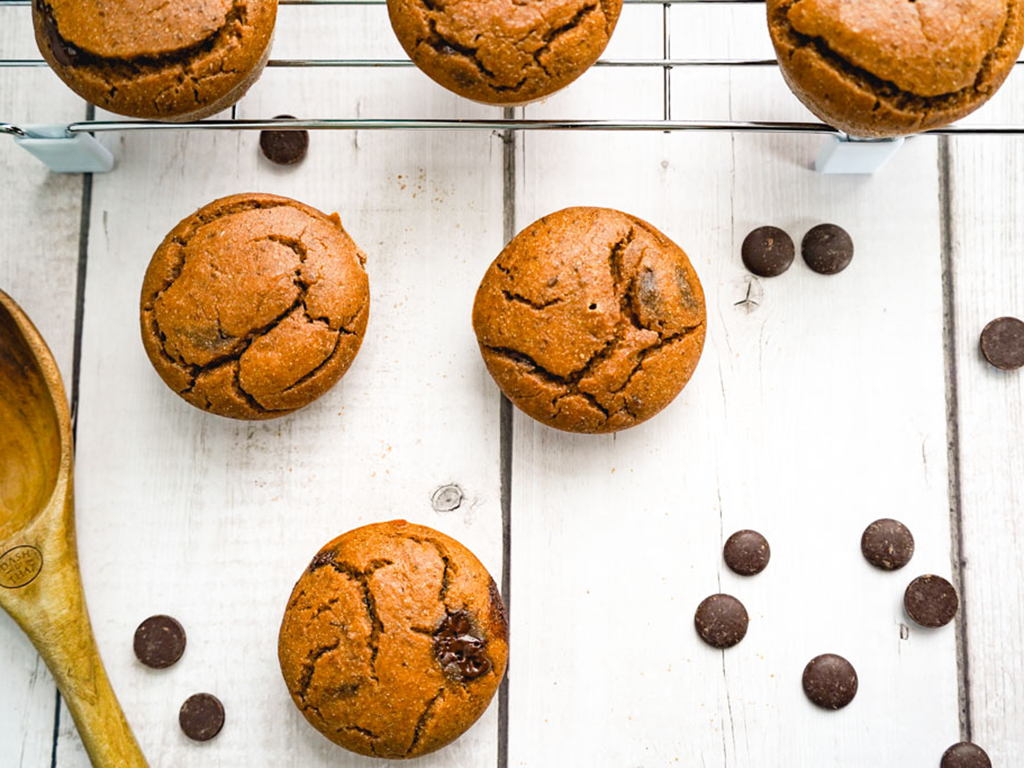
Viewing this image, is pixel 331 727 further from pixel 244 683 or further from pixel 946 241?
pixel 946 241

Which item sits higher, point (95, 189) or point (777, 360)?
point (95, 189)

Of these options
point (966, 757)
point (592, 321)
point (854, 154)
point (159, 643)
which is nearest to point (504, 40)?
point (592, 321)

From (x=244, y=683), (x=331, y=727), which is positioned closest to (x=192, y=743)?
(x=244, y=683)

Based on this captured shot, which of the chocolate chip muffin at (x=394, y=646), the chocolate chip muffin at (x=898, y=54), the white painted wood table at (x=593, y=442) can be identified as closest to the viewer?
the chocolate chip muffin at (x=898, y=54)

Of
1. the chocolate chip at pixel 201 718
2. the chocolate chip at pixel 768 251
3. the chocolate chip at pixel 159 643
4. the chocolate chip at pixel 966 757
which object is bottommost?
the chocolate chip at pixel 966 757

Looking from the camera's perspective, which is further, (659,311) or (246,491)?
(246,491)

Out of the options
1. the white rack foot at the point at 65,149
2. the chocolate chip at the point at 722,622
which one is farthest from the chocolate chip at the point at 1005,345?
the white rack foot at the point at 65,149

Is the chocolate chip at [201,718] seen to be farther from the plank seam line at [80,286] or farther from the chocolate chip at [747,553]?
the chocolate chip at [747,553]

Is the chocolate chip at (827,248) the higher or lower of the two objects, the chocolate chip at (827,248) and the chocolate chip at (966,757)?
the higher
